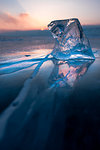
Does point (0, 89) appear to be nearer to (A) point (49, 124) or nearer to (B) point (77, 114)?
(A) point (49, 124)

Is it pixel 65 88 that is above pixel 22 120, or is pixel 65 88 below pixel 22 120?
below

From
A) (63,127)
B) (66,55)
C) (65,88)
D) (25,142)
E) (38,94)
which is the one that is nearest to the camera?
(25,142)

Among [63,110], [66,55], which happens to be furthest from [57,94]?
[66,55]

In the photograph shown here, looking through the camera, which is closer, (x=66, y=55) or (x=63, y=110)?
(x=63, y=110)

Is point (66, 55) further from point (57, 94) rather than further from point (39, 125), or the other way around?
point (39, 125)

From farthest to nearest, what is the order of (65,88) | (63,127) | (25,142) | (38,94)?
1. (65,88)
2. (38,94)
3. (63,127)
4. (25,142)

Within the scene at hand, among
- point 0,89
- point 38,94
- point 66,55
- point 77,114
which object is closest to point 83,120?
point 77,114
